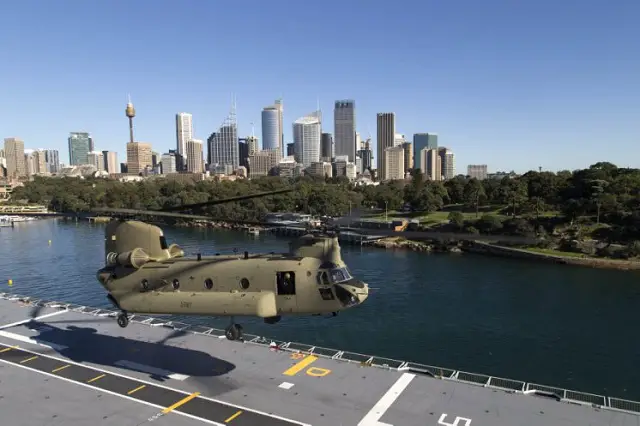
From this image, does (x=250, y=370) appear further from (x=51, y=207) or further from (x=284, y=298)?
(x=51, y=207)

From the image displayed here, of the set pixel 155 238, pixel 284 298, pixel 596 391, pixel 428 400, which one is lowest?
pixel 596 391

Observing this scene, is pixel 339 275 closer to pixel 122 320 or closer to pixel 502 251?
pixel 122 320

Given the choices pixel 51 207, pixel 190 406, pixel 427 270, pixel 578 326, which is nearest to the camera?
pixel 190 406

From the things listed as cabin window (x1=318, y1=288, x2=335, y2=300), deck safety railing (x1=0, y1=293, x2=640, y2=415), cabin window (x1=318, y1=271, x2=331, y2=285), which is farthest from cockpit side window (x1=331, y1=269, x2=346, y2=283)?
deck safety railing (x1=0, y1=293, x2=640, y2=415)

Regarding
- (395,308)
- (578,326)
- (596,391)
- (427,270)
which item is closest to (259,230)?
(427,270)

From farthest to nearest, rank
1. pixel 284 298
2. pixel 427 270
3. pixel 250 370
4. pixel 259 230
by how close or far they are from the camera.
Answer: pixel 259 230
pixel 427 270
pixel 250 370
pixel 284 298

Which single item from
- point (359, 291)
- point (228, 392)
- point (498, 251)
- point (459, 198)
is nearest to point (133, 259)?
point (228, 392)

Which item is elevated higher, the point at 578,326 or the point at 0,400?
the point at 0,400

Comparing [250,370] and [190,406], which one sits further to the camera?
[250,370]
